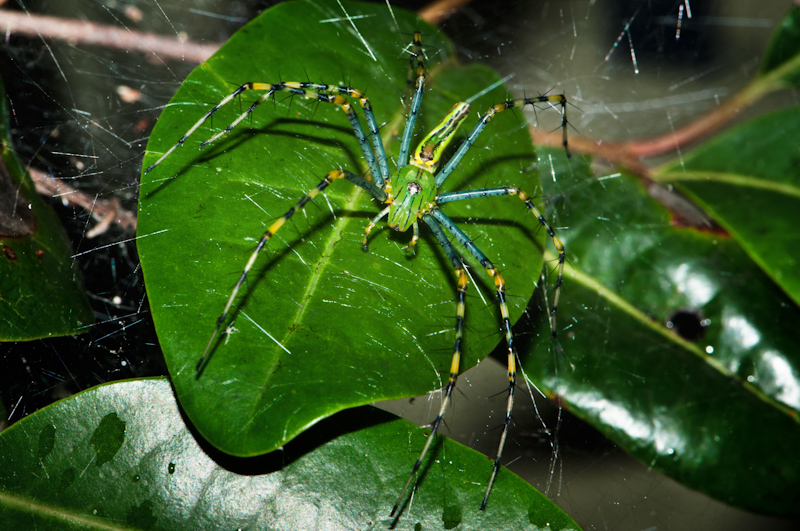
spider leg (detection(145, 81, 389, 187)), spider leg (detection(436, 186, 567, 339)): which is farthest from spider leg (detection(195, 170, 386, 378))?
spider leg (detection(436, 186, 567, 339))

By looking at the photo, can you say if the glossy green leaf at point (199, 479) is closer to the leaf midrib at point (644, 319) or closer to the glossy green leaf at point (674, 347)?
the glossy green leaf at point (674, 347)

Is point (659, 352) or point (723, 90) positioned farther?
point (723, 90)

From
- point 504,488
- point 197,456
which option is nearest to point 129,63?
point 197,456

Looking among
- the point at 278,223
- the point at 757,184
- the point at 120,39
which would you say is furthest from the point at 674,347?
the point at 120,39

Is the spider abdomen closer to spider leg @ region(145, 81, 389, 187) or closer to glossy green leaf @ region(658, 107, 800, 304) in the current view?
spider leg @ region(145, 81, 389, 187)

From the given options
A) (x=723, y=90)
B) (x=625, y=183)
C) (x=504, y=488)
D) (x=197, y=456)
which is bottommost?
(x=197, y=456)

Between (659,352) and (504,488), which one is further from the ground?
(659,352)

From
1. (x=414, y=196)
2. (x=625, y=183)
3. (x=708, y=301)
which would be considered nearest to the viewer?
(x=414, y=196)

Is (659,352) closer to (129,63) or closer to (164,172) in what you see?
(164,172)
